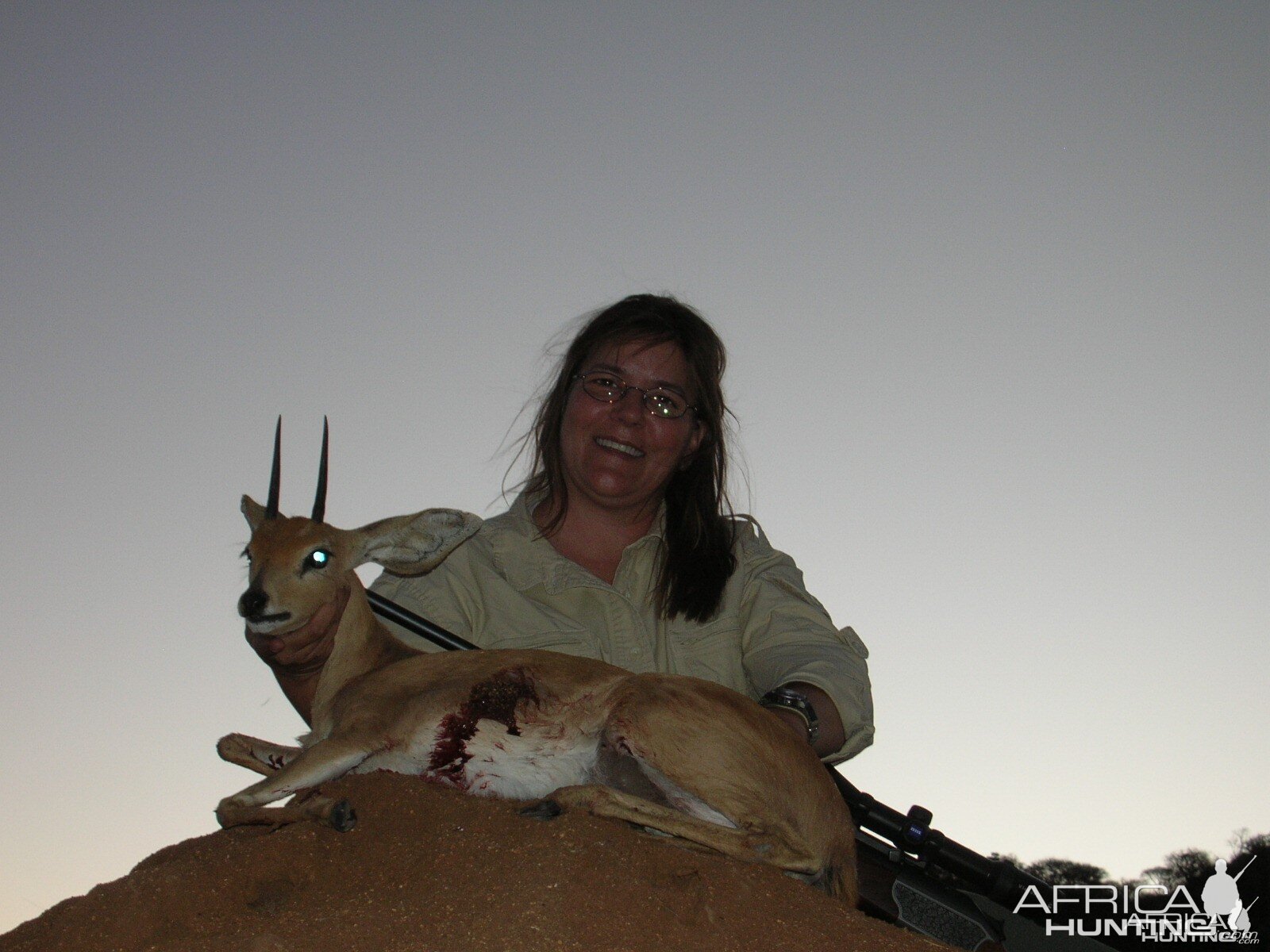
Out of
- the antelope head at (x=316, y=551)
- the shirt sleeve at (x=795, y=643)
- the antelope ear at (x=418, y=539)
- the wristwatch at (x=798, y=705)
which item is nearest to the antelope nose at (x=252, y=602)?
the antelope head at (x=316, y=551)

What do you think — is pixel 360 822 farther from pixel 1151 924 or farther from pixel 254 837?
pixel 1151 924

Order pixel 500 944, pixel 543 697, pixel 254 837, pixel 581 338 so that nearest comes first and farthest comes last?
pixel 500 944 < pixel 254 837 < pixel 543 697 < pixel 581 338

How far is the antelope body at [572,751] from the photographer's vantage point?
3.20 m

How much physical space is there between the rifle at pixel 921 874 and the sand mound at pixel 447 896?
1264 millimetres

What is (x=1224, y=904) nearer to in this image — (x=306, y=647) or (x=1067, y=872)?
(x=1067, y=872)

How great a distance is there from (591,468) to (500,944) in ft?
9.82

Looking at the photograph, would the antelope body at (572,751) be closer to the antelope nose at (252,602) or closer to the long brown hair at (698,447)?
the antelope nose at (252,602)

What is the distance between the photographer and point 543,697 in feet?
11.2

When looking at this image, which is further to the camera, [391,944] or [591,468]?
[591,468]

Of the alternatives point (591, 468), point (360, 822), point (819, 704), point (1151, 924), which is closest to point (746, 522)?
point (591, 468)

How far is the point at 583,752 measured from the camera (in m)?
3.36

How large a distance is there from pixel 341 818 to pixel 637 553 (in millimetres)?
2554

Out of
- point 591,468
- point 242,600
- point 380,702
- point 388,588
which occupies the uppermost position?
point 591,468

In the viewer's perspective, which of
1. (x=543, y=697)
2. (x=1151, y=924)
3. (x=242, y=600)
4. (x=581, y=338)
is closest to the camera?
(x=543, y=697)
